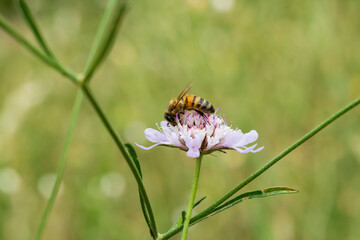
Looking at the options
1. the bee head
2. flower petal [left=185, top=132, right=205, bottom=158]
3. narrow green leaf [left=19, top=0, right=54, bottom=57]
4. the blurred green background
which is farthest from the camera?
the blurred green background

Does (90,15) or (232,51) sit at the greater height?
(90,15)

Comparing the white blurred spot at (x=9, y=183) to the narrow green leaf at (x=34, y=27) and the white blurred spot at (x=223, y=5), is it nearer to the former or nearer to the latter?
the white blurred spot at (x=223, y=5)

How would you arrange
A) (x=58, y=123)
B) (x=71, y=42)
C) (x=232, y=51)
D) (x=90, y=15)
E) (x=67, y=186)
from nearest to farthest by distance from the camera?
(x=232, y=51) < (x=67, y=186) < (x=58, y=123) < (x=71, y=42) < (x=90, y=15)

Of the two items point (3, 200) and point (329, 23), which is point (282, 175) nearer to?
point (329, 23)

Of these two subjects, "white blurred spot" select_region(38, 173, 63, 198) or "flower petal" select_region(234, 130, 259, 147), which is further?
"white blurred spot" select_region(38, 173, 63, 198)

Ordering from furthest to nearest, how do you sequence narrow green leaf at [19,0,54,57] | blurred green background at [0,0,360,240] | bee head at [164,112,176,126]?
blurred green background at [0,0,360,240], bee head at [164,112,176,126], narrow green leaf at [19,0,54,57]

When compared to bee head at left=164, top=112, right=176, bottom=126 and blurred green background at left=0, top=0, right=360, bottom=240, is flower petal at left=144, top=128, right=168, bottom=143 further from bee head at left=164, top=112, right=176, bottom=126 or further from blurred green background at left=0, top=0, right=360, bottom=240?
blurred green background at left=0, top=0, right=360, bottom=240

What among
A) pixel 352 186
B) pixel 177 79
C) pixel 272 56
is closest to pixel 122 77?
pixel 177 79

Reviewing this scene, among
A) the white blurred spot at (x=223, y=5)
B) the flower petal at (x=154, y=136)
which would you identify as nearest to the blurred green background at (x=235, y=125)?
the white blurred spot at (x=223, y=5)

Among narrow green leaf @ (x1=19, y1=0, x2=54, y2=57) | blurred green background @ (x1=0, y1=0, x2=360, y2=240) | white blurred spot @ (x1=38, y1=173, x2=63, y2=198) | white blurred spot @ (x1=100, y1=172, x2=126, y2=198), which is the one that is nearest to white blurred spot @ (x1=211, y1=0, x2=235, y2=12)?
blurred green background @ (x1=0, y1=0, x2=360, y2=240)
